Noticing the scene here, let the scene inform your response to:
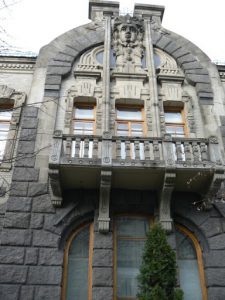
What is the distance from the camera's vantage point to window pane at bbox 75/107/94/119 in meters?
11.8

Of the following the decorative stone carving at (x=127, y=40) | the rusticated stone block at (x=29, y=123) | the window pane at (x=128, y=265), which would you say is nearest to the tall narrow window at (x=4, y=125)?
the rusticated stone block at (x=29, y=123)

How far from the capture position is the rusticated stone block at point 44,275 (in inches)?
327

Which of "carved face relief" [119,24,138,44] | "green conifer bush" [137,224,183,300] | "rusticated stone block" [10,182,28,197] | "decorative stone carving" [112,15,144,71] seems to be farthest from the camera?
"carved face relief" [119,24,138,44]

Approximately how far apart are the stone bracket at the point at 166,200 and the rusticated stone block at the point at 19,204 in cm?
349

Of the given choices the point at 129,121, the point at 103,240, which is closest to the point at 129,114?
the point at 129,121

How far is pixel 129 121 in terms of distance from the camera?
38.4 feet

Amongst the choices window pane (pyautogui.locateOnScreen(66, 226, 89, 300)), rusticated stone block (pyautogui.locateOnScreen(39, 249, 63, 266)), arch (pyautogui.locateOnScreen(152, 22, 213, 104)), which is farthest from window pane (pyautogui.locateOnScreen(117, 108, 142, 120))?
rusticated stone block (pyautogui.locateOnScreen(39, 249, 63, 266))

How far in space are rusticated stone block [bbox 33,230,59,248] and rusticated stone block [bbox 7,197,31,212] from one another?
2.41 ft

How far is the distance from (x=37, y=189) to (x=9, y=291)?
269cm

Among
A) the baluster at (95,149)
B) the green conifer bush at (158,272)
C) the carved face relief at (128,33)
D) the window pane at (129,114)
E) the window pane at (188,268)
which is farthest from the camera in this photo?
the carved face relief at (128,33)

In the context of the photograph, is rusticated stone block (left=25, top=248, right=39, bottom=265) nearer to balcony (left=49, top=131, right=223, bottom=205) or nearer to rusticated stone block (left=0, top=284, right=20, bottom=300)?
rusticated stone block (left=0, top=284, right=20, bottom=300)

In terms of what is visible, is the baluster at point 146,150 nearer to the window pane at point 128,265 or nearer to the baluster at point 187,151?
the baluster at point 187,151

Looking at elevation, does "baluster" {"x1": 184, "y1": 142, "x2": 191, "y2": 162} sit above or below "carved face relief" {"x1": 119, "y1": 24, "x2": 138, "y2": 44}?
below

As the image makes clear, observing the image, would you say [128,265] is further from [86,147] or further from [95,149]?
[86,147]
